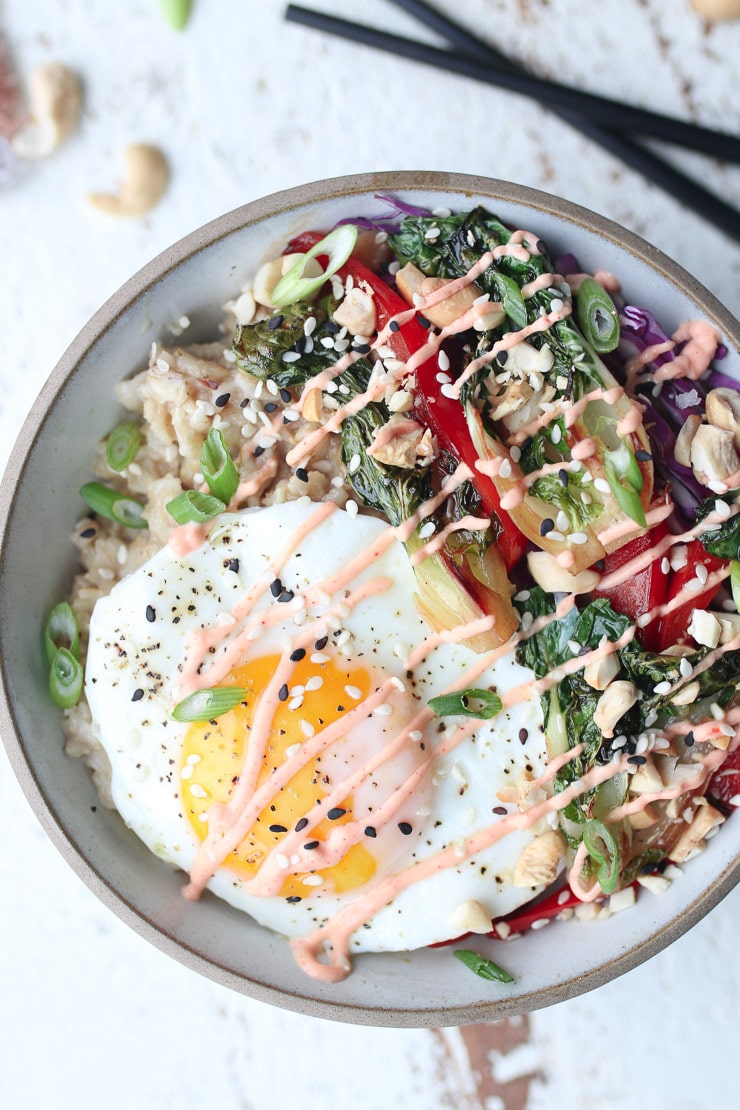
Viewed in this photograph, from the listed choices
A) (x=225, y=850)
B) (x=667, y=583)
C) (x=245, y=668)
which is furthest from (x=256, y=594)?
(x=667, y=583)

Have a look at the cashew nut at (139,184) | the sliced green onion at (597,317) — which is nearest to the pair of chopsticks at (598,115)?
the cashew nut at (139,184)

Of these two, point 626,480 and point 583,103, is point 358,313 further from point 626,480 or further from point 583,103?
point 583,103

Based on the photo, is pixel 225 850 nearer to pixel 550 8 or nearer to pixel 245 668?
pixel 245 668

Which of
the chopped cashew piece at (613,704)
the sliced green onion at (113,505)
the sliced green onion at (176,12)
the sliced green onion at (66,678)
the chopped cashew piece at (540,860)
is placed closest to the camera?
the chopped cashew piece at (613,704)

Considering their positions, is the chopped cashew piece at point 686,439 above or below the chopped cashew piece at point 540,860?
above

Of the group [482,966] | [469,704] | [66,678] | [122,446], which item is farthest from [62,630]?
[482,966]

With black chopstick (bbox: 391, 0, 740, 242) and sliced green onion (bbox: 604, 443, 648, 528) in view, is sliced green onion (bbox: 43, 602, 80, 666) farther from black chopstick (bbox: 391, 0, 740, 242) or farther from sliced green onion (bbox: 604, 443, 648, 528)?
black chopstick (bbox: 391, 0, 740, 242)

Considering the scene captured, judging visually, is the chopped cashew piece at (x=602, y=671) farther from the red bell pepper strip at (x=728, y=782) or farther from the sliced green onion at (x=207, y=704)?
the sliced green onion at (x=207, y=704)
